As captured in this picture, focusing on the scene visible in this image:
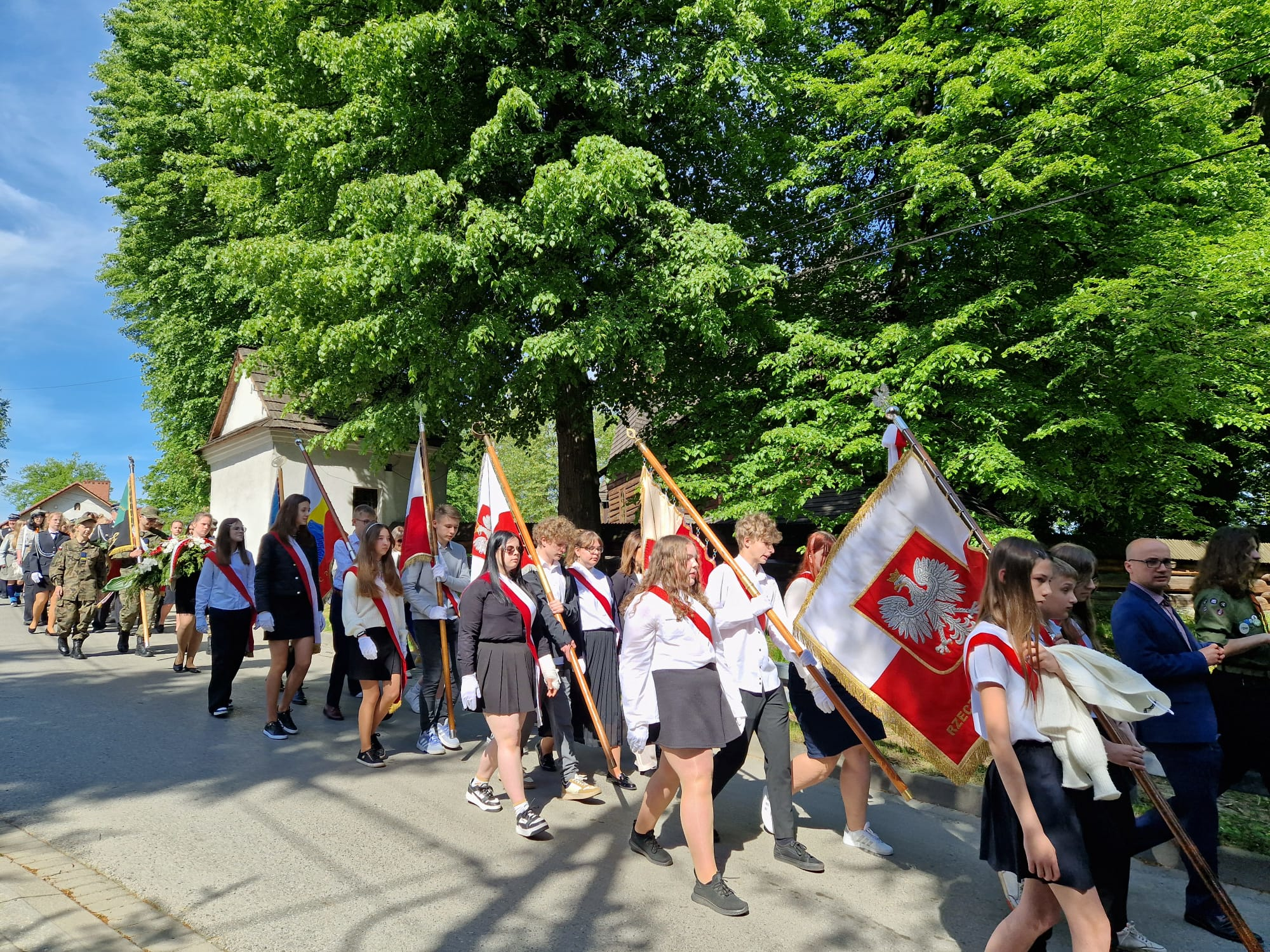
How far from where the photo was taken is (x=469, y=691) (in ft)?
17.3

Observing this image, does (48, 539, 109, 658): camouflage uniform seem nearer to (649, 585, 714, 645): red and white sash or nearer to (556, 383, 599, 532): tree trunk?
(556, 383, 599, 532): tree trunk

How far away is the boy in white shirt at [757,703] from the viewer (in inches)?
195

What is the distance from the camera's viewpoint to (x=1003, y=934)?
329 cm

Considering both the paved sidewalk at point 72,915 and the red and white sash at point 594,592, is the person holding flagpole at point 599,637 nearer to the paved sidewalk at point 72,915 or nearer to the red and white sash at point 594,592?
the red and white sash at point 594,592

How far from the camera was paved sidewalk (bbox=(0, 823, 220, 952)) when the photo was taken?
11.7ft

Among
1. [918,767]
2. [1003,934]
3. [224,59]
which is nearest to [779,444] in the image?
[918,767]

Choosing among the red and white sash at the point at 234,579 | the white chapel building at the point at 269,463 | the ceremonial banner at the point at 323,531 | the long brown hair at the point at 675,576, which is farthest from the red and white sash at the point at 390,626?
the white chapel building at the point at 269,463

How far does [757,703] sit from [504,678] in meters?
1.52

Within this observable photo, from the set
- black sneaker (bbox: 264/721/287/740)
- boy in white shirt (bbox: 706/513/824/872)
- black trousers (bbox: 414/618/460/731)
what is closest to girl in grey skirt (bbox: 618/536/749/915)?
boy in white shirt (bbox: 706/513/824/872)

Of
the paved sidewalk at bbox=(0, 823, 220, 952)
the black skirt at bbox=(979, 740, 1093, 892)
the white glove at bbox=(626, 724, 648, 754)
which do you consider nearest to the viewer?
the black skirt at bbox=(979, 740, 1093, 892)

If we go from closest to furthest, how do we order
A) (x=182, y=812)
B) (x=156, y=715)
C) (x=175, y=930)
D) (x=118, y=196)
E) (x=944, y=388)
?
(x=175, y=930) < (x=182, y=812) < (x=156, y=715) < (x=944, y=388) < (x=118, y=196)

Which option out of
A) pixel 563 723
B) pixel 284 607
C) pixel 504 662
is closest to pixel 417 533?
pixel 284 607

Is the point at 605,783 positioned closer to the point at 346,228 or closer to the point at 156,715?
the point at 156,715

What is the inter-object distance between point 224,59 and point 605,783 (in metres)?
13.2
